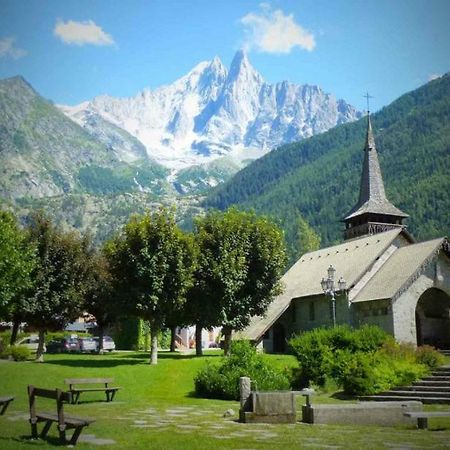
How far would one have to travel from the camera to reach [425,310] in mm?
45000

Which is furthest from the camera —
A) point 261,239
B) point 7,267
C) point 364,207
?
point 364,207

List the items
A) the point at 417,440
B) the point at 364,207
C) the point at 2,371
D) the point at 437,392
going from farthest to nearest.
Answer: the point at 364,207 < the point at 2,371 < the point at 437,392 < the point at 417,440

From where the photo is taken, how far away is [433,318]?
147 ft

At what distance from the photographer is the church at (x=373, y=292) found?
39.4 metres

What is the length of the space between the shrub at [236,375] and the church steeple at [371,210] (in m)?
42.1

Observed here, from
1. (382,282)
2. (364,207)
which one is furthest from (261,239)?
(364,207)

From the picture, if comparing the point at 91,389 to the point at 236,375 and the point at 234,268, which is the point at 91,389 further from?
the point at 234,268

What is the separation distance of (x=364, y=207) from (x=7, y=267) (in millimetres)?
44146

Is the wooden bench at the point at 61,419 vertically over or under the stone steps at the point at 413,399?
over

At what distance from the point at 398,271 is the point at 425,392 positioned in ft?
61.4

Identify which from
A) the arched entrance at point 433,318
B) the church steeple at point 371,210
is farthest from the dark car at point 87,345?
the church steeple at point 371,210

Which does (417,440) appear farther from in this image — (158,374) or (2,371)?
(2,371)

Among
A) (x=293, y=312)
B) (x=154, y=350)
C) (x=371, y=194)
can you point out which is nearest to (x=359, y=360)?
(x=154, y=350)

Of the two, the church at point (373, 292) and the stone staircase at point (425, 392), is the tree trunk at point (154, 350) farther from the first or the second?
the stone staircase at point (425, 392)
